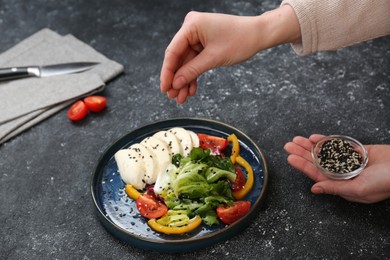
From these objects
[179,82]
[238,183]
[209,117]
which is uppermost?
[179,82]

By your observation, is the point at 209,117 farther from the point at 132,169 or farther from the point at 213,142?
the point at 132,169

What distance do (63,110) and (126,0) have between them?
906 millimetres

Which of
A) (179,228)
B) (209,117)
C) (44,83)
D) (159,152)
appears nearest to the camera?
(179,228)

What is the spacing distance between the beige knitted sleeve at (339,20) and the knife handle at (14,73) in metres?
1.16

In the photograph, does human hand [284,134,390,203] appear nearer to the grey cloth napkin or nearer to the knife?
the grey cloth napkin

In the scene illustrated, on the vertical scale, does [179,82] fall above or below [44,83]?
above

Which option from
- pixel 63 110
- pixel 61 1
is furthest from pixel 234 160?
pixel 61 1

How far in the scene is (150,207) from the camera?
5.10 ft

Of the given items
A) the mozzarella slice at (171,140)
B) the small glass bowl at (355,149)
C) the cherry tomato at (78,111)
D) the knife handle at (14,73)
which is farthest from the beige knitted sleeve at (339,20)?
the knife handle at (14,73)

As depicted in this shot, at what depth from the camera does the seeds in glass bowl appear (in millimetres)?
1600

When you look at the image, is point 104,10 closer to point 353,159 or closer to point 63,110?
point 63,110

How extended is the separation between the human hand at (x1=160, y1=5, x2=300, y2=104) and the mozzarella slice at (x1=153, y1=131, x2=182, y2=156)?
133 millimetres

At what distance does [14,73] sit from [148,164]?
0.89 m

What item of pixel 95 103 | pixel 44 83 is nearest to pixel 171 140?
pixel 95 103
